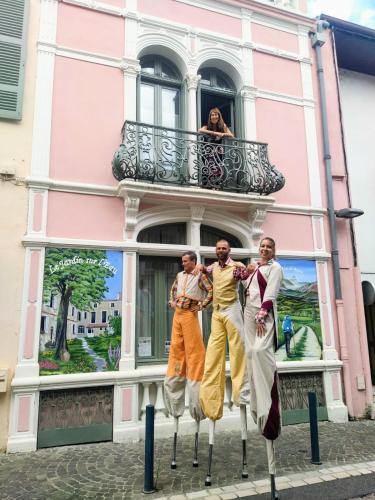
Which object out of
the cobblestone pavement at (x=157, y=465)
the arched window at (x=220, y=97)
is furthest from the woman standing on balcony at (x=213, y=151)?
the cobblestone pavement at (x=157, y=465)

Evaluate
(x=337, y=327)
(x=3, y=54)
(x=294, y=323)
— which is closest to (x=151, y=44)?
(x=3, y=54)

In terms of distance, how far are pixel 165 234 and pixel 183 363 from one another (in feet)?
9.52

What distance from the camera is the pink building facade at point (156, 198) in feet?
18.8

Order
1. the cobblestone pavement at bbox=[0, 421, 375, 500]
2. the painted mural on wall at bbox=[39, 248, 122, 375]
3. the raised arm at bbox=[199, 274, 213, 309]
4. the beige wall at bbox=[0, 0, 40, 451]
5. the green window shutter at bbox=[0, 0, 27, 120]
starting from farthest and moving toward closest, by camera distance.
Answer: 1. the green window shutter at bbox=[0, 0, 27, 120]
2. the painted mural on wall at bbox=[39, 248, 122, 375]
3. the beige wall at bbox=[0, 0, 40, 451]
4. the raised arm at bbox=[199, 274, 213, 309]
5. the cobblestone pavement at bbox=[0, 421, 375, 500]

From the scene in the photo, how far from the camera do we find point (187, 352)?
451 cm

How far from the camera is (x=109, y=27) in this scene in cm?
690

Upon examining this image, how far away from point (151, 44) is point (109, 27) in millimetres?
795

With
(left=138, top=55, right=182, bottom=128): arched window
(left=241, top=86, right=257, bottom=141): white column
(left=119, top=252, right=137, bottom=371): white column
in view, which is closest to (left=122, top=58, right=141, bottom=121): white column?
(left=138, top=55, right=182, bottom=128): arched window

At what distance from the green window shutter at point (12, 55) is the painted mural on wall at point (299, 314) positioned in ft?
17.4

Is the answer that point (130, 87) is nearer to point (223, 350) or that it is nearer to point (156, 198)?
point (156, 198)

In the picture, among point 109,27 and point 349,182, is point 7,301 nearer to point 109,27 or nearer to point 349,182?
point 109,27

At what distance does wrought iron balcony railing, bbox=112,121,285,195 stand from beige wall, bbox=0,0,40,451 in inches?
57.7

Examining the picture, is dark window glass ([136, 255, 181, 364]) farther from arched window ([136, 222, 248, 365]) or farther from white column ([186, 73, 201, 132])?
white column ([186, 73, 201, 132])

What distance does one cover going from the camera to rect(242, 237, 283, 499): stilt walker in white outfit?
3787mm
